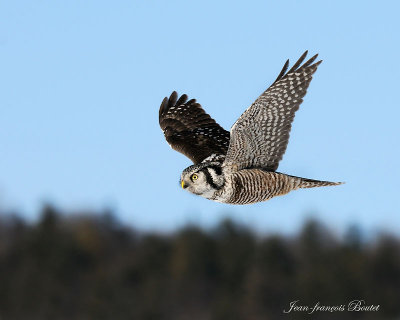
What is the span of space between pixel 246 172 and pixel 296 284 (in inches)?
1687

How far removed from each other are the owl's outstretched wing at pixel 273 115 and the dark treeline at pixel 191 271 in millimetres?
39110

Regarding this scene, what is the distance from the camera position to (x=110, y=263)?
5875 cm

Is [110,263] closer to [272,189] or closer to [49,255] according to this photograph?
[49,255]

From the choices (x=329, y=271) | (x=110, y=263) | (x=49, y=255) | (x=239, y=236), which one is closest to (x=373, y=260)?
(x=329, y=271)

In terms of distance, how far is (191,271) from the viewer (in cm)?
5919

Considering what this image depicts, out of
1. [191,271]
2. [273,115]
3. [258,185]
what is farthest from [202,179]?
[191,271]

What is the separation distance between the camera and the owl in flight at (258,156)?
13.3 m

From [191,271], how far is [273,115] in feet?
152

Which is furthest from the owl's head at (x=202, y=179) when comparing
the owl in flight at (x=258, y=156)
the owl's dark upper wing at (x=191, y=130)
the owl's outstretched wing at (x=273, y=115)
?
the owl's dark upper wing at (x=191, y=130)
